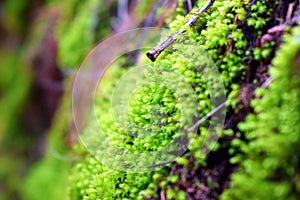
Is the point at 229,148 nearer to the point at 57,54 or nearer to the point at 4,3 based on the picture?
the point at 57,54

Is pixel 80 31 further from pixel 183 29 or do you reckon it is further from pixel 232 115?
pixel 232 115

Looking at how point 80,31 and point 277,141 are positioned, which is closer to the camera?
point 277,141

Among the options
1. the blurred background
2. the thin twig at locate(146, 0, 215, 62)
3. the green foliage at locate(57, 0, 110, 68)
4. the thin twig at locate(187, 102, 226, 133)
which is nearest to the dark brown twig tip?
the thin twig at locate(146, 0, 215, 62)

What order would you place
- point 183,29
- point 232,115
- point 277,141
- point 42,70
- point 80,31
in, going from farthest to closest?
1. point 42,70
2. point 80,31
3. point 183,29
4. point 232,115
5. point 277,141

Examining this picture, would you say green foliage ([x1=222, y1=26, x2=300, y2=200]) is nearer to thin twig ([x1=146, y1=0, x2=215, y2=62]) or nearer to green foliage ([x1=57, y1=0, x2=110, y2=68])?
thin twig ([x1=146, y1=0, x2=215, y2=62])

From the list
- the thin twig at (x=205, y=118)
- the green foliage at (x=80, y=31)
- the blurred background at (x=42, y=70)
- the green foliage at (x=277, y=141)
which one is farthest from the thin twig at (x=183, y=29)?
the green foliage at (x=80, y=31)

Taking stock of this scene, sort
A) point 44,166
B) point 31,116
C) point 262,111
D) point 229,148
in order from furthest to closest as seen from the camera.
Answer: point 31,116, point 44,166, point 229,148, point 262,111

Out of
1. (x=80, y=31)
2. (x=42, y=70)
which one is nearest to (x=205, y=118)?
(x=80, y=31)

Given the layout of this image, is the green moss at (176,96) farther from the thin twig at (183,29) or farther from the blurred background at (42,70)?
the blurred background at (42,70)

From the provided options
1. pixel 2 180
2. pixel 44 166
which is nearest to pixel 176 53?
pixel 44 166

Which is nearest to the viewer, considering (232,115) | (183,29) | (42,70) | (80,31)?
(232,115)
